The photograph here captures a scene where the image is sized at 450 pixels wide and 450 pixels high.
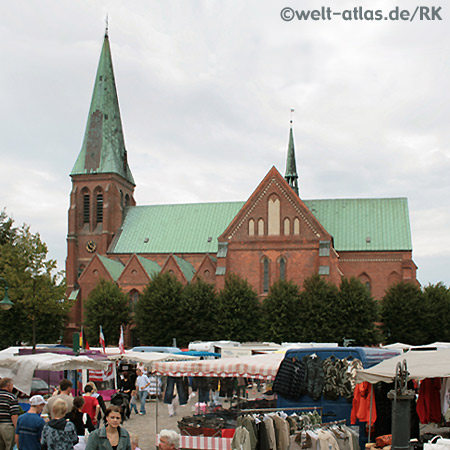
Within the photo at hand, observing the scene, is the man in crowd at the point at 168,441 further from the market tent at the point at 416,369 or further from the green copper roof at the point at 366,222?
the green copper roof at the point at 366,222

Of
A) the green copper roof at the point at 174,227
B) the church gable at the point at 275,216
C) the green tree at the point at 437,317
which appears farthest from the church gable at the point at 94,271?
the green tree at the point at 437,317

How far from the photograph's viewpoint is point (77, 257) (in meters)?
68.3

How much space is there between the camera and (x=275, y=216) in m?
57.8

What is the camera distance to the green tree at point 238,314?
52.1 meters

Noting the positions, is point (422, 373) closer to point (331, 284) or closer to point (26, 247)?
point (26, 247)

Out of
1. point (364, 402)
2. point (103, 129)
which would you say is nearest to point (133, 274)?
point (103, 129)

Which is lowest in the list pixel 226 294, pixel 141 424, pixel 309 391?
pixel 141 424

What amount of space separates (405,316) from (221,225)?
79.1ft

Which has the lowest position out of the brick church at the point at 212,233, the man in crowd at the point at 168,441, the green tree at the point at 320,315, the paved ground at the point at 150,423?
the paved ground at the point at 150,423

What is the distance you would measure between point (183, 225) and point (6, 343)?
23.2 m

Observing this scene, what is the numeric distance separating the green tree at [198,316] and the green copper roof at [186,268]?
27.7ft

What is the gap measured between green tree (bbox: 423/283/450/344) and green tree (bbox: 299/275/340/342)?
8.11 m

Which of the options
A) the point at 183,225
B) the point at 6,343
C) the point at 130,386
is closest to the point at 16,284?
the point at 6,343

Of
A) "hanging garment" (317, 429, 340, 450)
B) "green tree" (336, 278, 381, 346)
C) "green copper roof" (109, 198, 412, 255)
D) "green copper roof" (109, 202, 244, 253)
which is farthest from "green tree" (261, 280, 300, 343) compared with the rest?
"hanging garment" (317, 429, 340, 450)
